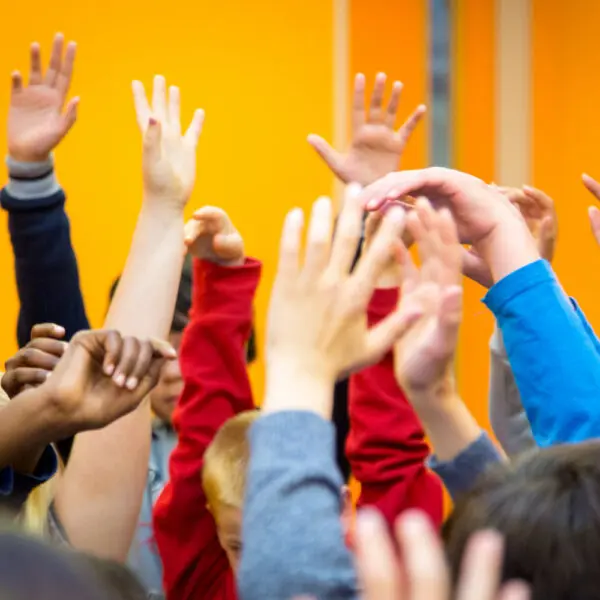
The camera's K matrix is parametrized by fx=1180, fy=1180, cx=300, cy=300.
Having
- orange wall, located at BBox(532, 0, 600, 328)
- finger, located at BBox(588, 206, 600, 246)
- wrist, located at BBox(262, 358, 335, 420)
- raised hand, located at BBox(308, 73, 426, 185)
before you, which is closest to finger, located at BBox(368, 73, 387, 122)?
raised hand, located at BBox(308, 73, 426, 185)

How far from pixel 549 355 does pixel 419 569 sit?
0.51 m

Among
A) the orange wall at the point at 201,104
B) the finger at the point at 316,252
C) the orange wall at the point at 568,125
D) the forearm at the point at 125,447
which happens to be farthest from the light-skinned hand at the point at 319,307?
the orange wall at the point at 568,125

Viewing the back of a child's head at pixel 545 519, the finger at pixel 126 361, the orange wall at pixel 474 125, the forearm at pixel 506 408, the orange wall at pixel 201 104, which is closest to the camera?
the back of a child's head at pixel 545 519

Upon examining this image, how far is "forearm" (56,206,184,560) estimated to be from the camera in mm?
1134

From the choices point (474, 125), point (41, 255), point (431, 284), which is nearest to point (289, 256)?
point (431, 284)

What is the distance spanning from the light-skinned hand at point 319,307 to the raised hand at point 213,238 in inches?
26.1

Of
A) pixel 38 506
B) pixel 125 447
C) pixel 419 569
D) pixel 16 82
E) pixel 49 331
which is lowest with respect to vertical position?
pixel 38 506

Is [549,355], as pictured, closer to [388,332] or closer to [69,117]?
[388,332]

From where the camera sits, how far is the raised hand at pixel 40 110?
4.83 feet

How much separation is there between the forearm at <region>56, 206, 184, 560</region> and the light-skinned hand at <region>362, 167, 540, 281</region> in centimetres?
28

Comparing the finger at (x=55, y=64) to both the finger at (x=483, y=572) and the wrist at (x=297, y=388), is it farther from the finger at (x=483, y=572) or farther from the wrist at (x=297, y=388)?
the finger at (x=483, y=572)

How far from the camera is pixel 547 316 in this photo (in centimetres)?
100

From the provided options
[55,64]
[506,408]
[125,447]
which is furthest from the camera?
[55,64]

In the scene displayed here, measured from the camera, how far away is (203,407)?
1468 millimetres
